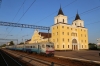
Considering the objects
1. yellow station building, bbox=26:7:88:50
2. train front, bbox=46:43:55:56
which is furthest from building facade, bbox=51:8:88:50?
train front, bbox=46:43:55:56

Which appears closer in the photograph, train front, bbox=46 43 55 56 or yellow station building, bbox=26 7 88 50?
train front, bbox=46 43 55 56

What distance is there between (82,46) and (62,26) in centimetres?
1548

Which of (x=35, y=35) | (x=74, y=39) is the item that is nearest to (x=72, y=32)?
(x=74, y=39)

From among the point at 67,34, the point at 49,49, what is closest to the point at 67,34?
the point at 67,34

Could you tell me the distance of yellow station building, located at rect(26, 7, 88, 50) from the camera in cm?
5312

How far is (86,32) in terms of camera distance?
2530 inches

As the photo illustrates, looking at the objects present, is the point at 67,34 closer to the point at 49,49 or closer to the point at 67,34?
the point at 67,34

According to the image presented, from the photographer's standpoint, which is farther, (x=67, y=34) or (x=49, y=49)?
(x=67, y=34)

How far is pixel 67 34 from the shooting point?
5528 cm

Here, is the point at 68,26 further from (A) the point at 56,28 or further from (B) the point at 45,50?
(B) the point at 45,50

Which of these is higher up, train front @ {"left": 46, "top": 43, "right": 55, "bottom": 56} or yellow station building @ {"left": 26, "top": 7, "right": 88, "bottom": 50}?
yellow station building @ {"left": 26, "top": 7, "right": 88, "bottom": 50}

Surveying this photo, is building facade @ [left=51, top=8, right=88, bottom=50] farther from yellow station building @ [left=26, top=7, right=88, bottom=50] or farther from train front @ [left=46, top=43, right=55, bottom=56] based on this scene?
train front @ [left=46, top=43, right=55, bottom=56]

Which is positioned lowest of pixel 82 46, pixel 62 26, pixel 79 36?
pixel 82 46

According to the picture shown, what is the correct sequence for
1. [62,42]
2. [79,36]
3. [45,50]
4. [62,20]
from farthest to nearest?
[79,36] → [62,20] → [62,42] → [45,50]
